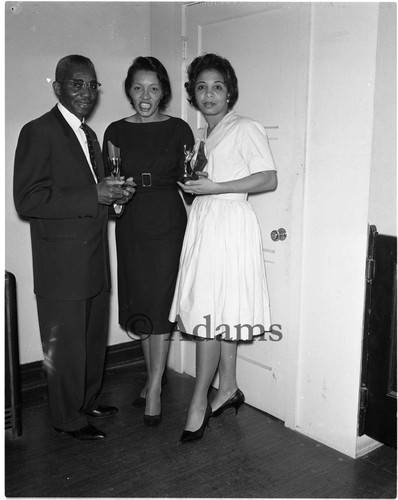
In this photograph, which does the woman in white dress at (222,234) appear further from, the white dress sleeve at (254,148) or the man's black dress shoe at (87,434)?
the man's black dress shoe at (87,434)

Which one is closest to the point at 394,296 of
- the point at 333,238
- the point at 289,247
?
the point at 333,238

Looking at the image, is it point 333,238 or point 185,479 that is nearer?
point 185,479

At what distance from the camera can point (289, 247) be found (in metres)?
2.84

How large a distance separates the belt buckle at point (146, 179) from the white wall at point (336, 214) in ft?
2.58

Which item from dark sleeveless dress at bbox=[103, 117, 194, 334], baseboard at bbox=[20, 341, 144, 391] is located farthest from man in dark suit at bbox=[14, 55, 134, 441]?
baseboard at bbox=[20, 341, 144, 391]

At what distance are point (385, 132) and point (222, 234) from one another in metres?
0.85

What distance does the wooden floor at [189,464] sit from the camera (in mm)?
2340

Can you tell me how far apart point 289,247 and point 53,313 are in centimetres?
121

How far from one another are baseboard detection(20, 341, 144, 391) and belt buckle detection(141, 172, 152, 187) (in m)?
1.38

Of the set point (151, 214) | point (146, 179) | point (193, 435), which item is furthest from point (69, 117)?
point (193, 435)

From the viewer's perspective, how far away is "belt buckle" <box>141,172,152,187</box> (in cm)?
283

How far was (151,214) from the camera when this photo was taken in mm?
2869

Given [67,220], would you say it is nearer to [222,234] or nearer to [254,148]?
[222,234]

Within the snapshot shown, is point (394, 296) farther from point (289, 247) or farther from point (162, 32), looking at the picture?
point (162, 32)
